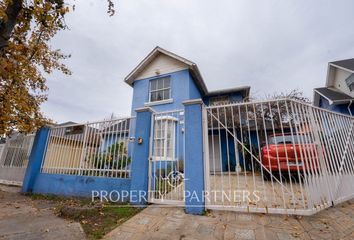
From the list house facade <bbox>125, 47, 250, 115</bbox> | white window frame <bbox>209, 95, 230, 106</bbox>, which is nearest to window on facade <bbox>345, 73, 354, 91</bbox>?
white window frame <bbox>209, 95, 230, 106</bbox>

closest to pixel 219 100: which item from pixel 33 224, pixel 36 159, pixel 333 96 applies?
pixel 333 96

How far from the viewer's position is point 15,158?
24.7 ft

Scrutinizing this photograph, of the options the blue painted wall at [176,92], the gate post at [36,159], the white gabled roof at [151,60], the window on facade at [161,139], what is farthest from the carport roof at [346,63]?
the gate post at [36,159]

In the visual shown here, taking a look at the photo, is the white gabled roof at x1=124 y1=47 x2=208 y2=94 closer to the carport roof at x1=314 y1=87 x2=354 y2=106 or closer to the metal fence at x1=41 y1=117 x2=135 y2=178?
the metal fence at x1=41 y1=117 x2=135 y2=178

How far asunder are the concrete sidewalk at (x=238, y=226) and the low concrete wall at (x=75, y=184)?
1.47 metres

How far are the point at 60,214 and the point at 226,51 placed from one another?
462 inches

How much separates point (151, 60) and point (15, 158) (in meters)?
9.30

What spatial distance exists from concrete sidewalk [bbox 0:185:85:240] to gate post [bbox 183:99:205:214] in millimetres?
2042

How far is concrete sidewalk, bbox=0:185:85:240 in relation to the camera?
263 cm

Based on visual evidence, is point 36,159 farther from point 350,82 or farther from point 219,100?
point 350,82

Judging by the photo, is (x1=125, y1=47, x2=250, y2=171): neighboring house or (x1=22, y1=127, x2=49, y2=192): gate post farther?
(x1=125, y1=47, x2=250, y2=171): neighboring house

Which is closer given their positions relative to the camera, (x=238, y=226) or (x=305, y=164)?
(x=238, y=226)

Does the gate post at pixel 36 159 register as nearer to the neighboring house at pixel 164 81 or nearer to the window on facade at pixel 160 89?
the neighboring house at pixel 164 81

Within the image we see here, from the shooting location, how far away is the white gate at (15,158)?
23.5ft
